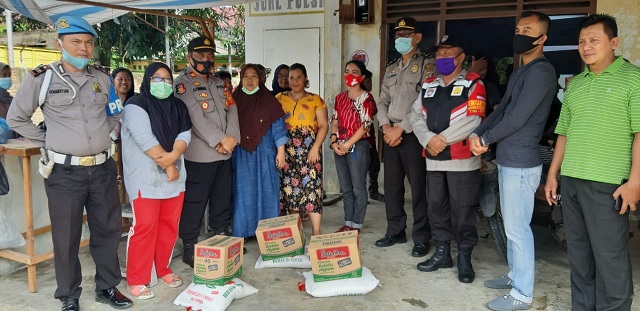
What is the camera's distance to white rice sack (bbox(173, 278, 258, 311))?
2977mm

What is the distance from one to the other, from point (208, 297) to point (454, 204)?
1.80 meters

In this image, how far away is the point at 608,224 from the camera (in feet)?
8.58

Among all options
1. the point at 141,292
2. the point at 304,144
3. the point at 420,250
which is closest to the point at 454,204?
the point at 420,250

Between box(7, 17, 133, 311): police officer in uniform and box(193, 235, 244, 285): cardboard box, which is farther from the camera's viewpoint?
box(193, 235, 244, 285): cardboard box

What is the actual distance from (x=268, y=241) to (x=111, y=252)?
1105 millimetres

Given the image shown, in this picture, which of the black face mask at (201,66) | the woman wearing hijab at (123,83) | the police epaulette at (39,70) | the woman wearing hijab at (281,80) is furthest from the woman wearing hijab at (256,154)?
the police epaulette at (39,70)

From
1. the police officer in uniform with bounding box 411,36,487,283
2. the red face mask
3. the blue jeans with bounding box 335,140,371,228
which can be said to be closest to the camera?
the police officer in uniform with bounding box 411,36,487,283

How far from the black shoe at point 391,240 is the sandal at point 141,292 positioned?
76.1 inches

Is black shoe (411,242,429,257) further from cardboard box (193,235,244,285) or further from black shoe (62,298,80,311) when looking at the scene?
black shoe (62,298,80,311)

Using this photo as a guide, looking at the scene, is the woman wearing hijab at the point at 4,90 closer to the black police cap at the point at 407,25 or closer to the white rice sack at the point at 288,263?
the white rice sack at the point at 288,263

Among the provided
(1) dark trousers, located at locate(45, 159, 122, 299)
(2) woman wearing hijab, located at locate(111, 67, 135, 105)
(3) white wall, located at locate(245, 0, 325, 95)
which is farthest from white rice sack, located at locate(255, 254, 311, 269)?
(3) white wall, located at locate(245, 0, 325, 95)

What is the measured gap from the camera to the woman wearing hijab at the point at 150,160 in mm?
3164

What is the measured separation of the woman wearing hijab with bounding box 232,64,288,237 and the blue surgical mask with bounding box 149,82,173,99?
91 cm

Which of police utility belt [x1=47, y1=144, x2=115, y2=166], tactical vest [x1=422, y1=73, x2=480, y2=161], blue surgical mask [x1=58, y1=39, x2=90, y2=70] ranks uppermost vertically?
blue surgical mask [x1=58, y1=39, x2=90, y2=70]
